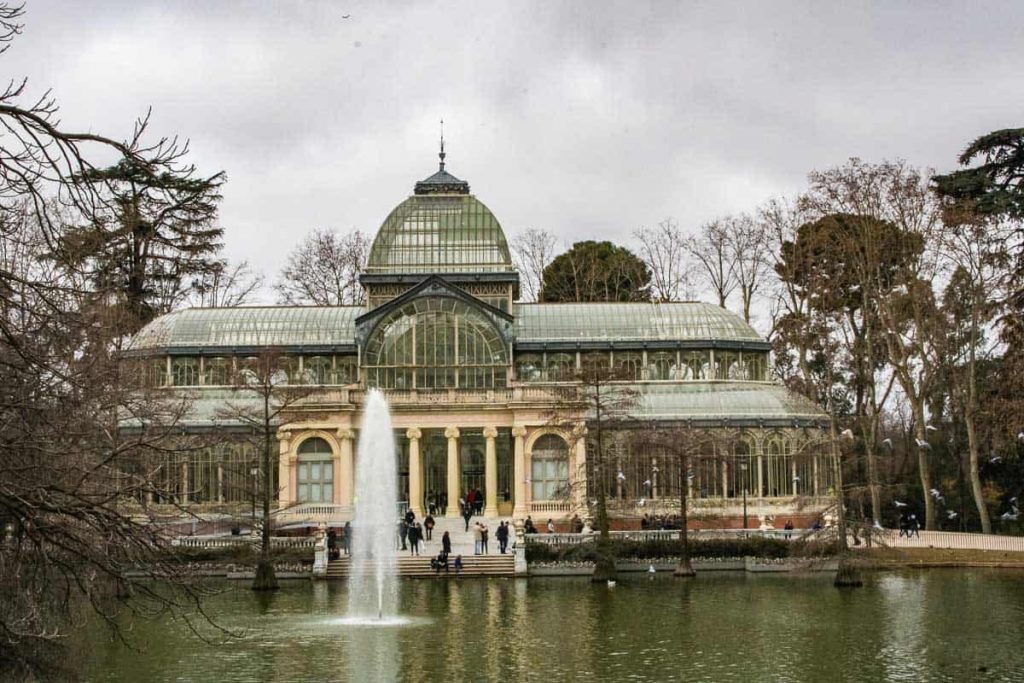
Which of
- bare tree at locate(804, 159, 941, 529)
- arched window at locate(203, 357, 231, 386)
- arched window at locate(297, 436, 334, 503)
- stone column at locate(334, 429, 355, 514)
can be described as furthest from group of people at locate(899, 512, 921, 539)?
arched window at locate(203, 357, 231, 386)

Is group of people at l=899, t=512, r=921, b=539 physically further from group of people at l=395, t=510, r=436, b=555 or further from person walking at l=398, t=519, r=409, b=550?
person walking at l=398, t=519, r=409, b=550

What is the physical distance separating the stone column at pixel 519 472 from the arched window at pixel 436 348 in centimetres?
376

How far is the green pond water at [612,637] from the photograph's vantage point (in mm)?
26438

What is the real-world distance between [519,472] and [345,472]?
761 centimetres

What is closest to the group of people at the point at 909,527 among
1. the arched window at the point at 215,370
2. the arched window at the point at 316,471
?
the arched window at the point at 316,471

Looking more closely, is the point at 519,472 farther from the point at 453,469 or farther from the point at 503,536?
the point at 503,536

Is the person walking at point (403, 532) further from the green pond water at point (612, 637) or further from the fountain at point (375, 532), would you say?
the green pond water at point (612, 637)

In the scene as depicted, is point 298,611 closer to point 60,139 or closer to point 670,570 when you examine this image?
point 670,570

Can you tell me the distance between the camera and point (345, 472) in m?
59.1

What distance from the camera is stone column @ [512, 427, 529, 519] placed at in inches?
2282

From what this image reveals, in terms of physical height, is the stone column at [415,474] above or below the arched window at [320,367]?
below

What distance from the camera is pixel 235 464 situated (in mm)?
57000

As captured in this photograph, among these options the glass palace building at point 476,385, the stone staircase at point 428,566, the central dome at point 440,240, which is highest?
the central dome at point 440,240

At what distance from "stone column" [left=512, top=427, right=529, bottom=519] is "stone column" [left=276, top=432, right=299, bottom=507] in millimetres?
9679
